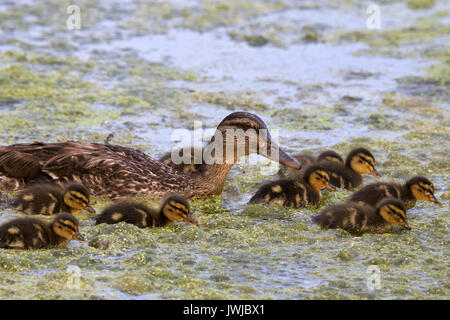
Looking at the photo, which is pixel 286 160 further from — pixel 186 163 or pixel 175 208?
pixel 175 208

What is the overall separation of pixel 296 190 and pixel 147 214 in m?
1.17

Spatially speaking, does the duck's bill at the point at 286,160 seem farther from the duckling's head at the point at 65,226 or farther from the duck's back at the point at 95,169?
the duckling's head at the point at 65,226

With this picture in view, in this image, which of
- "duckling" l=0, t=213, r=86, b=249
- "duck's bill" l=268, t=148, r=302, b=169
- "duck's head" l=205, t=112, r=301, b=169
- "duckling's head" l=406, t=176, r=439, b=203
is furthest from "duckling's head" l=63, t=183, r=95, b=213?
"duckling's head" l=406, t=176, r=439, b=203

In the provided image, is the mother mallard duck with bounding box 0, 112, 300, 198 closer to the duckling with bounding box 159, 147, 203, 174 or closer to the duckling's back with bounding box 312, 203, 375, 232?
the duckling with bounding box 159, 147, 203, 174

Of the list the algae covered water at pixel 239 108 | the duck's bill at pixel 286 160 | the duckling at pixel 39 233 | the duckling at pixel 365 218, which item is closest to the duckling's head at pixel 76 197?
the algae covered water at pixel 239 108

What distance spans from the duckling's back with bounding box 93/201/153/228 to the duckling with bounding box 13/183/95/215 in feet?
0.62

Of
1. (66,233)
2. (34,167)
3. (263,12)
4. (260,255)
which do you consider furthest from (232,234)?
(263,12)

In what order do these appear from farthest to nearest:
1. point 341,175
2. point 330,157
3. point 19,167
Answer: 1. point 330,157
2. point 341,175
3. point 19,167

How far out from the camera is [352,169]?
6.89m

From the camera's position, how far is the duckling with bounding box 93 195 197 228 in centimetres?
567

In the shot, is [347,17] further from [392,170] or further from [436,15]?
[392,170]

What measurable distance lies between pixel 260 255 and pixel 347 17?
743cm

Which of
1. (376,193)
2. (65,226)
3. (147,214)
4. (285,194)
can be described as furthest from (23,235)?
(376,193)

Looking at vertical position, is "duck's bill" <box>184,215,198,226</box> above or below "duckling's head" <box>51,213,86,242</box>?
below
